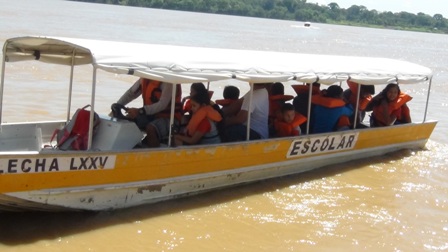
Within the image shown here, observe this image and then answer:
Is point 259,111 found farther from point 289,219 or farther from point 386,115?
point 386,115

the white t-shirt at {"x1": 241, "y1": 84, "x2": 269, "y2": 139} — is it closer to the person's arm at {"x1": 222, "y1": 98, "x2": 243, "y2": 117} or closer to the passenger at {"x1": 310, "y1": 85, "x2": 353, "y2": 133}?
the person's arm at {"x1": 222, "y1": 98, "x2": 243, "y2": 117}

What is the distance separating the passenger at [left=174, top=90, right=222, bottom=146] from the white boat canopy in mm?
507

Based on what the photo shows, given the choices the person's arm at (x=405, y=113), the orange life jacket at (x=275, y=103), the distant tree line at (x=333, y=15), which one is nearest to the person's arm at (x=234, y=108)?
the orange life jacket at (x=275, y=103)

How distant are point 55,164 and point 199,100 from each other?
2176 millimetres

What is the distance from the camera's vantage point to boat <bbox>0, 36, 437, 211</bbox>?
7.09 metres

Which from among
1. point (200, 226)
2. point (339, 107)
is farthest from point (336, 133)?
point (200, 226)

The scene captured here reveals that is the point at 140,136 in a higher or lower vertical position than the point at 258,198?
higher

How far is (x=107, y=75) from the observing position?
20.1 m

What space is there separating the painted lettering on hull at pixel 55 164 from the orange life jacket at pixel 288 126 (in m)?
3.00

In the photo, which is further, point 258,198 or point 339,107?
point 339,107

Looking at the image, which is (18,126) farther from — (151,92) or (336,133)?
(336,133)

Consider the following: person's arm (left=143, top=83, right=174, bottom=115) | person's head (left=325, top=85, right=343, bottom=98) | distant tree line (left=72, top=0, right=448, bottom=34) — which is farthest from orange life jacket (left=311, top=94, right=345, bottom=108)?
distant tree line (left=72, top=0, right=448, bottom=34)

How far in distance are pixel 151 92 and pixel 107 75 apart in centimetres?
1155

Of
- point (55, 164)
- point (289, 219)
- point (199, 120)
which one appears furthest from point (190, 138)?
point (55, 164)
